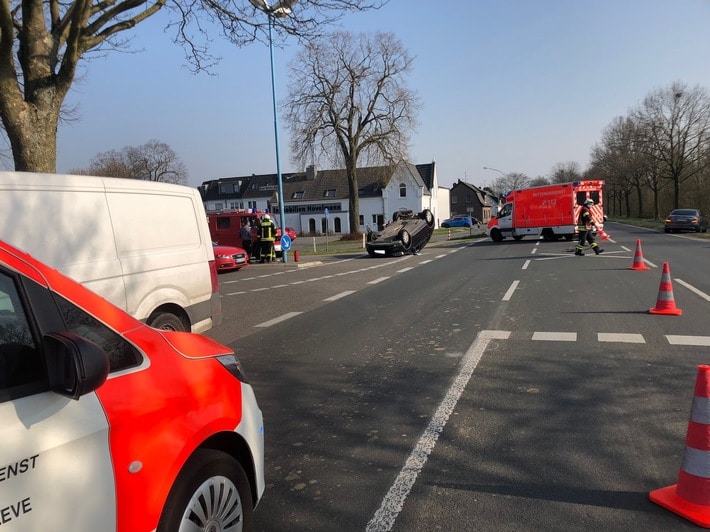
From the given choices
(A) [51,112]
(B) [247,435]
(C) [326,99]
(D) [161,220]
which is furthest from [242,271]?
(C) [326,99]

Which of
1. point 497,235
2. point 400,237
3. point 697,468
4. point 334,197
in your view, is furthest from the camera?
point 334,197

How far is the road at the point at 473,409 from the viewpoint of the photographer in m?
3.05

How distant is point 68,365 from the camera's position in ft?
5.51

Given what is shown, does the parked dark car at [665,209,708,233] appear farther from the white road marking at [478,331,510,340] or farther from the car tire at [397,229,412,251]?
the white road marking at [478,331,510,340]

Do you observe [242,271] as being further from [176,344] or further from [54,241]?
[176,344]

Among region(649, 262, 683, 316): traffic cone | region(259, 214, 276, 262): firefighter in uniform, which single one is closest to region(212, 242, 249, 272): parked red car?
region(259, 214, 276, 262): firefighter in uniform

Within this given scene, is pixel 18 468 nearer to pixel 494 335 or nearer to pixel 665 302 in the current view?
pixel 494 335

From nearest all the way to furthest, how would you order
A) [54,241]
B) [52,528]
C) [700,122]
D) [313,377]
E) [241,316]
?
[52,528] < [54,241] < [313,377] < [241,316] < [700,122]

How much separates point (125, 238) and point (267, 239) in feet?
58.7

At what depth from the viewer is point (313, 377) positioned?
562 centimetres

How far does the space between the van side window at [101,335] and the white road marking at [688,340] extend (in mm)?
6620

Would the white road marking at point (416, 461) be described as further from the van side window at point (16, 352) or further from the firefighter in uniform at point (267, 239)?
the firefighter in uniform at point (267, 239)

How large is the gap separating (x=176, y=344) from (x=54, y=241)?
3079 mm

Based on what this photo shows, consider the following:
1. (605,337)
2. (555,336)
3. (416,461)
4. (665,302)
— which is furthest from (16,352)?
(665,302)
